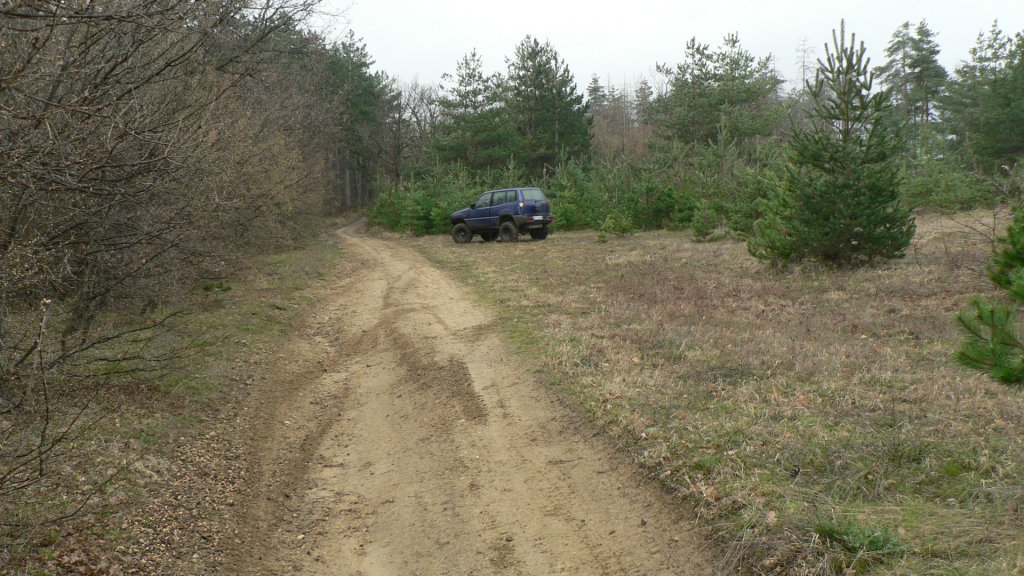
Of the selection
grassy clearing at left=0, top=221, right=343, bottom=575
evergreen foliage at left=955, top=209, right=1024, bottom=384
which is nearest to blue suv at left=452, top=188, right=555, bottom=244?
grassy clearing at left=0, top=221, right=343, bottom=575

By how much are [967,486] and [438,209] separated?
2946 centimetres

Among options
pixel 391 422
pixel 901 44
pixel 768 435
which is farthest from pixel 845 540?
pixel 901 44

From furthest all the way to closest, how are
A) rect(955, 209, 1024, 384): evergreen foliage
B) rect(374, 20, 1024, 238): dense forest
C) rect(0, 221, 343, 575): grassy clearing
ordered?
rect(374, 20, 1024, 238): dense forest
rect(0, 221, 343, 575): grassy clearing
rect(955, 209, 1024, 384): evergreen foliage

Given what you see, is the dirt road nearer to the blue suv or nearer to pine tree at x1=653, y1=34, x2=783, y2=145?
the blue suv

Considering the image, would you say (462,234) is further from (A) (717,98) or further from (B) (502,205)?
(A) (717,98)

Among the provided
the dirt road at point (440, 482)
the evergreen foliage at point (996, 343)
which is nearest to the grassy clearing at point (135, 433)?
the dirt road at point (440, 482)

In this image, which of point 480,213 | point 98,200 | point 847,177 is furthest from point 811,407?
point 480,213

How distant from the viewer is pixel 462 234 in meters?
27.5

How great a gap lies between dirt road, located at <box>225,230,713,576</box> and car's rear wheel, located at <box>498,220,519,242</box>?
52.3 feet

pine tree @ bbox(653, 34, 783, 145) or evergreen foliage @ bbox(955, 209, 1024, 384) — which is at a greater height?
pine tree @ bbox(653, 34, 783, 145)

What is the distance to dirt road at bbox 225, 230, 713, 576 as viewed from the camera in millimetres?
4770

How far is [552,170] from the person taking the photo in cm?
4156

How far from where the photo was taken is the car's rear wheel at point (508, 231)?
25.8 meters

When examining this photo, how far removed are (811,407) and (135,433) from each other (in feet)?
20.5
